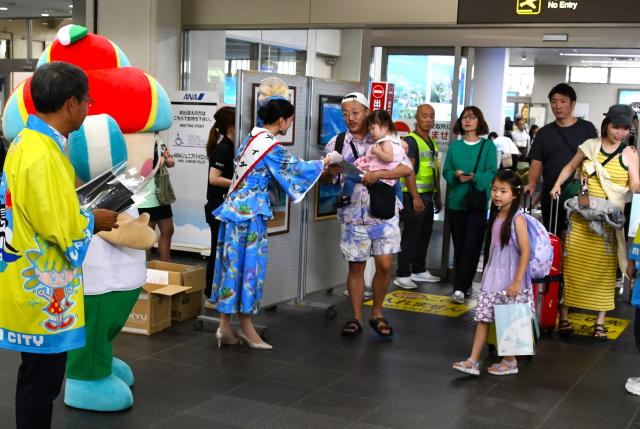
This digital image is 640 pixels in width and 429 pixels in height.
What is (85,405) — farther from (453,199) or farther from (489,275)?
(453,199)

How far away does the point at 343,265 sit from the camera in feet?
23.0

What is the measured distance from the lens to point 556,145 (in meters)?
6.59

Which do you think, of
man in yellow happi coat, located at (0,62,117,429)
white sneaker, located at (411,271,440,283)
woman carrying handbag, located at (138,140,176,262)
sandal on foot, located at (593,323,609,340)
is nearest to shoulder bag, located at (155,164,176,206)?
woman carrying handbag, located at (138,140,176,262)

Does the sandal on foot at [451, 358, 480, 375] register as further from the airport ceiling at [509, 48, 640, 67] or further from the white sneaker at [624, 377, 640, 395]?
the airport ceiling at [509, 48, 640, 67]

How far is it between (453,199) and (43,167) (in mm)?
4670

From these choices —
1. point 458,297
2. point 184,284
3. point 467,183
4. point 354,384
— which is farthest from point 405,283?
point 354,384

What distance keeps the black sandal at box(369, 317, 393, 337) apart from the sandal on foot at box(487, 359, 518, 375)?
2.99ft

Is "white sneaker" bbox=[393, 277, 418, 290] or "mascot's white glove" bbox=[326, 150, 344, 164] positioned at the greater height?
"mascot's white glove" bbox=[326, 150, 344, 164]

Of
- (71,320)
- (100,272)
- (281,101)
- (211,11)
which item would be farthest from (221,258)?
(211,11)

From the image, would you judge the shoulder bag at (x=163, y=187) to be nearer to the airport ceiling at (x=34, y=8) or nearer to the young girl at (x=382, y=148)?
the young girl at (x=382, y=148)

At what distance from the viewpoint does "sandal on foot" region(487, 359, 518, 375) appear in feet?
17.0

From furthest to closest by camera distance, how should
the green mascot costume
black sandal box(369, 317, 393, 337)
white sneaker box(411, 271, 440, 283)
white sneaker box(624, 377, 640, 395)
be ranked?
white sneaker box(411, 271, 440, 283), black sandal box(369, 317, 393, 337), white sneaker box(624, 377, 640, 395), the green mascot costume

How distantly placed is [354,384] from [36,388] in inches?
84.1

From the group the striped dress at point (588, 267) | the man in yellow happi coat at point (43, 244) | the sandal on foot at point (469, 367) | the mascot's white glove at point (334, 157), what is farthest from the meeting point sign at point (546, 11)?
the man in yellow happi coat at point (43, 244)
